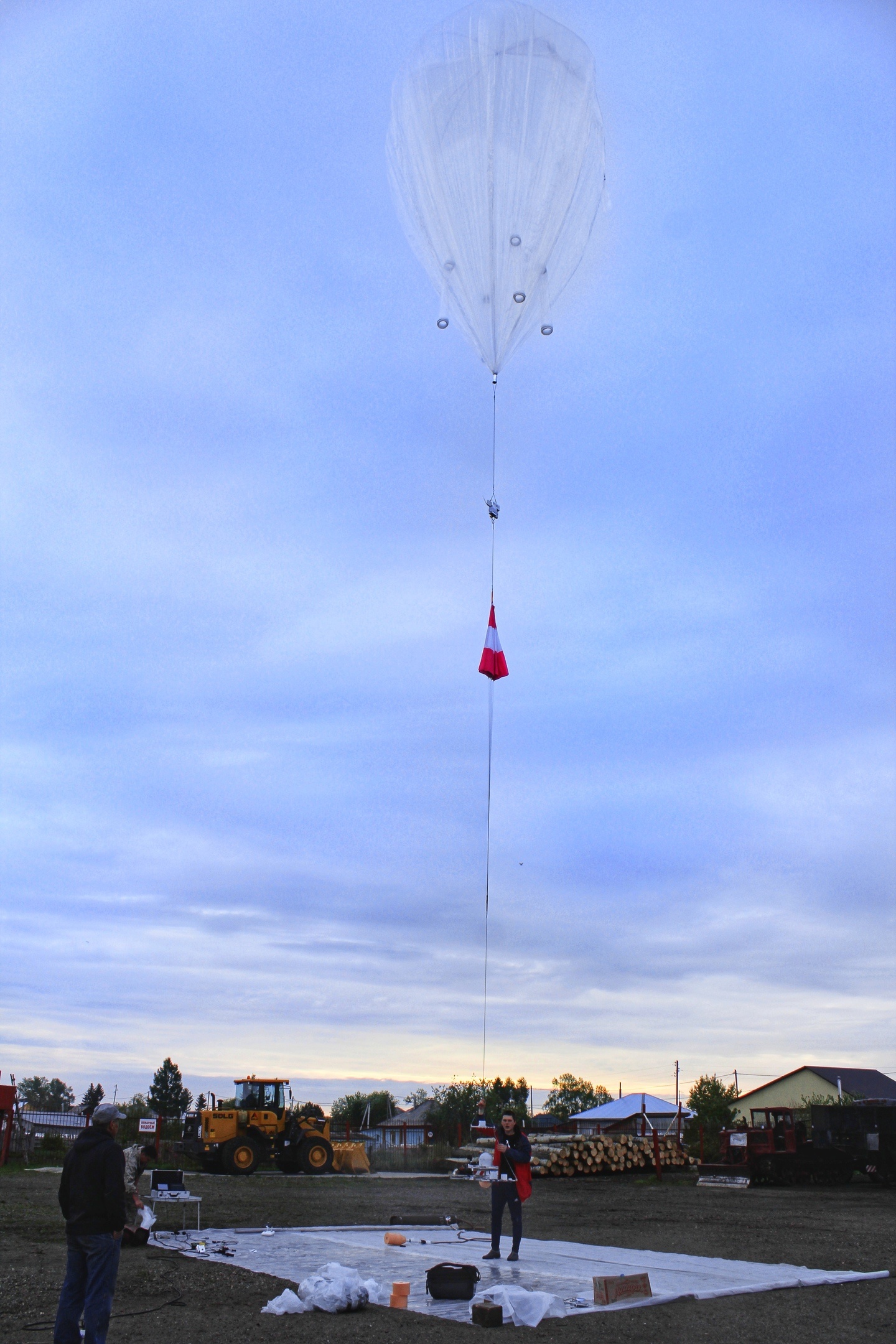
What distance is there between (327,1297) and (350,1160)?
21326 mm

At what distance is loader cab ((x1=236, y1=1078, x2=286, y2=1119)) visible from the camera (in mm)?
25672

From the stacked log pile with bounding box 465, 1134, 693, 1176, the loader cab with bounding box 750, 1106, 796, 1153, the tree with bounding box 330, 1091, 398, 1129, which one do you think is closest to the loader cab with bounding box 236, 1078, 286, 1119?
the stacked log pile with bounding box 465, 1134, 693, 1176

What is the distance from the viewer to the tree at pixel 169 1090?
345 ft

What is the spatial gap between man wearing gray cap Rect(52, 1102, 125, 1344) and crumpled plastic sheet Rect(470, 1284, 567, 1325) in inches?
109

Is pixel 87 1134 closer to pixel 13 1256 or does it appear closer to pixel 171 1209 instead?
pixel 13 1256

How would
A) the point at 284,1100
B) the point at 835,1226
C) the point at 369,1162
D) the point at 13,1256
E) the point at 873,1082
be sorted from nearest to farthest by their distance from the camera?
the point at 13,1256 < the point at 835,1226 < the point at 284,1100 < the point at 369,1162 < the point at 873,1082

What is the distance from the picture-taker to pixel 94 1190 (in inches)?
249

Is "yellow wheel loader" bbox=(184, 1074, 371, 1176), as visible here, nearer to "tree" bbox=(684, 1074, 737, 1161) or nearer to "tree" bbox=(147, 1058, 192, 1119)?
"tree" bbox=(684, 1074, 737, 1161)

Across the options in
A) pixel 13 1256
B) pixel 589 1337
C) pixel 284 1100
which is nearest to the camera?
pixel 589 1337

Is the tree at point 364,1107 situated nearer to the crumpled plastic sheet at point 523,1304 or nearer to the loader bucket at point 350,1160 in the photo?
the loader bucket at point 350,1160

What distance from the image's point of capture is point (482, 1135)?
31875mm

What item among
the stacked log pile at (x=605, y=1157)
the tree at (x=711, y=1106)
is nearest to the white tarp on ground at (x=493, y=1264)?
the stacked log pile at (x=605, y=1157)

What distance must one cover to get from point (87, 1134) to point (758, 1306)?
17.4 feet

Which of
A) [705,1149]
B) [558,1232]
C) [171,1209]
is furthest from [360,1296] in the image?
[705,1149]
